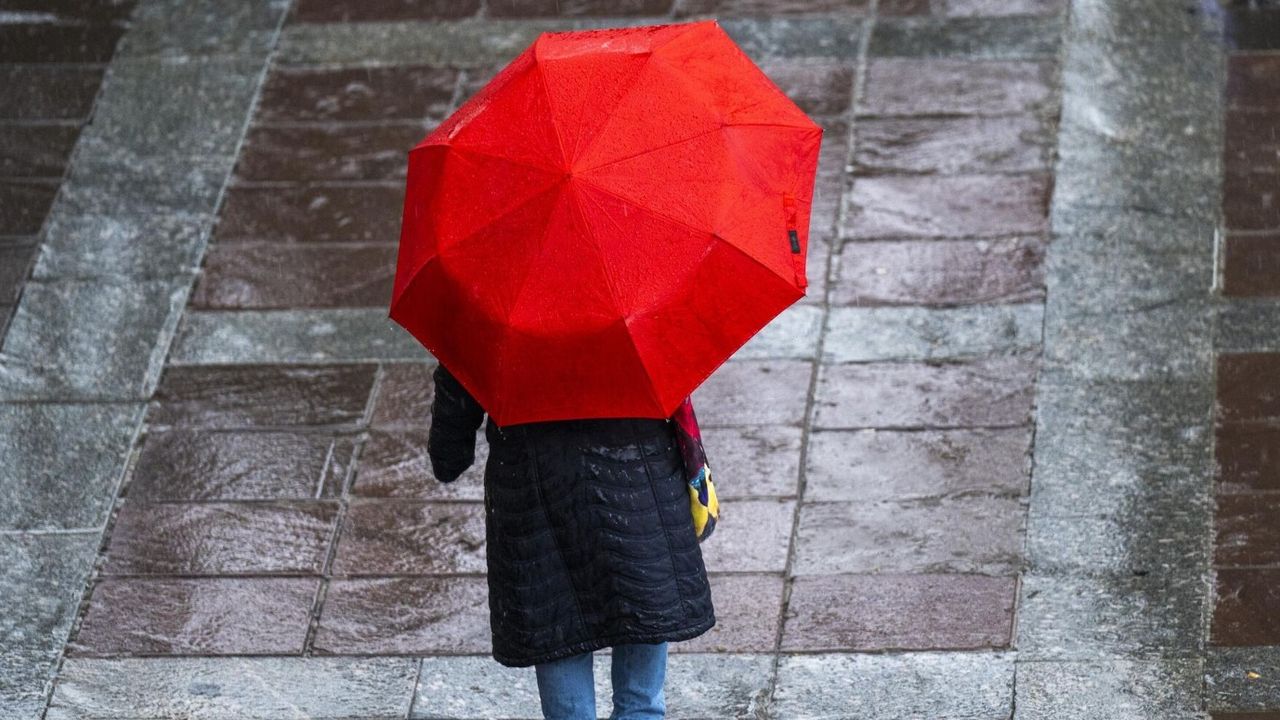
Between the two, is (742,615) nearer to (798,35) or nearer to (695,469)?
(695,469)

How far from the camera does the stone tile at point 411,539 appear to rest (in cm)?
532

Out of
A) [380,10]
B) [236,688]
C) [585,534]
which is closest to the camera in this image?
[585,534]

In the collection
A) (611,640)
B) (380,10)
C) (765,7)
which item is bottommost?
(380,10)

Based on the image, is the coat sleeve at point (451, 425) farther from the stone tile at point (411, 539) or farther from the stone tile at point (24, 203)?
the stone tile at point (24, 203)

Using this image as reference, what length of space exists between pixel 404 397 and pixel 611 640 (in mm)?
2344

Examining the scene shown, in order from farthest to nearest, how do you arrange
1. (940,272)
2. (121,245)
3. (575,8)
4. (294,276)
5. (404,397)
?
(575,8) < (121,245) < (294,276) < (940,272) < (404,397)

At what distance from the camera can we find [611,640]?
3807 millimetres

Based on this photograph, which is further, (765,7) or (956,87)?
(765,7)

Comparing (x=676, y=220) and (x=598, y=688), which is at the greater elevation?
(x=676, y=220)

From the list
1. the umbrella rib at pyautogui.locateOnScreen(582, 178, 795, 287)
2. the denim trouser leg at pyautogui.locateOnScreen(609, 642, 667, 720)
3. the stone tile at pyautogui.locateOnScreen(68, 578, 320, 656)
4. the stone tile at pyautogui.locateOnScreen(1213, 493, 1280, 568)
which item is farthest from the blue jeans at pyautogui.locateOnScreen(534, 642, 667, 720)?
the stone tile at pyautogui.locateOnScreen(1213, 493, 1280, 568)

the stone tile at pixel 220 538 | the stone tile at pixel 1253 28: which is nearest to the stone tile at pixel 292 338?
the stone tile at pixel 220 538

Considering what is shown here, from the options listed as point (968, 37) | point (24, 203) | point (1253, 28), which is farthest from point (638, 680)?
point (1253, 28)

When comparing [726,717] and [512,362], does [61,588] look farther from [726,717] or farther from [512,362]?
[512,362]

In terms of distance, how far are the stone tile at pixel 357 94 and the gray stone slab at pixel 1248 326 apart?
3.11 metres
